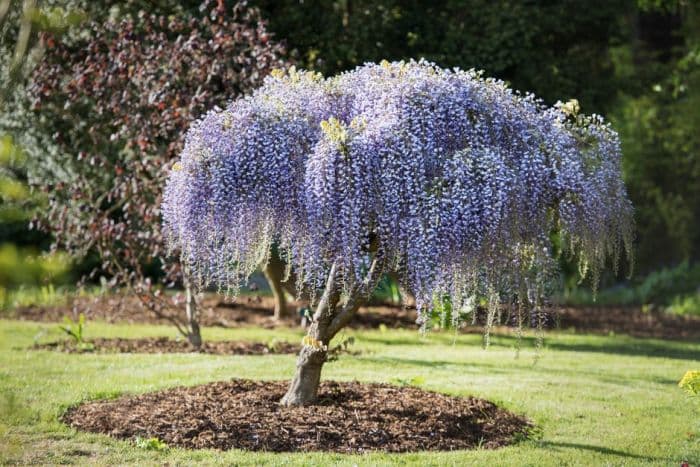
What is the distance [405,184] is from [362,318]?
7669 millimetres

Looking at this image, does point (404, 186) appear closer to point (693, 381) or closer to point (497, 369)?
point (693, 381)

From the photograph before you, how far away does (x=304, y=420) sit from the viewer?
6695mm

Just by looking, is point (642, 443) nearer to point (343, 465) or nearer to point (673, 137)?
point (343, 465)

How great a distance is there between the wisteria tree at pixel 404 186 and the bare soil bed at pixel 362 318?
605 cm

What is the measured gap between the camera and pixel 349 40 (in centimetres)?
1191

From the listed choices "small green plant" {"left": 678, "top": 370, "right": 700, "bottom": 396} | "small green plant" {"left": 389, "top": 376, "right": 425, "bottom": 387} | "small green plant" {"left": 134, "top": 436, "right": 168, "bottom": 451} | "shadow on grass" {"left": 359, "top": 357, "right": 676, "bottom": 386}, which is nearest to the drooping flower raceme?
"small green plant" {"left": 678, "top": 370, "right": 700, "bottom": 396}

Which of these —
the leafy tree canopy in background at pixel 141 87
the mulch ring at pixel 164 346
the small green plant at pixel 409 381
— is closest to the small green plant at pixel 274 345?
the mulch ring at pixel 164 346

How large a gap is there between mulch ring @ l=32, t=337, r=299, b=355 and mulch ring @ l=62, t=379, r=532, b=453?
104 inches

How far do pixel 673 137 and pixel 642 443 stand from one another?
46.4 feet

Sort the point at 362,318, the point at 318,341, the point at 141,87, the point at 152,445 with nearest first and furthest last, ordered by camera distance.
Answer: the point at 152,445 → the point at 318,341 → the point at 141,87 → the point at 362,318

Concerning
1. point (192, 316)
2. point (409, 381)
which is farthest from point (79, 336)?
point (409, 381)

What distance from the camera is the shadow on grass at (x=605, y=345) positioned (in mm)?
11656

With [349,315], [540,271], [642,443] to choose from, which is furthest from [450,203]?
[642,443]

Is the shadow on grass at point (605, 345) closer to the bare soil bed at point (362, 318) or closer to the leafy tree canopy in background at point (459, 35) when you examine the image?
the bare soil bed at point (362, 318)
